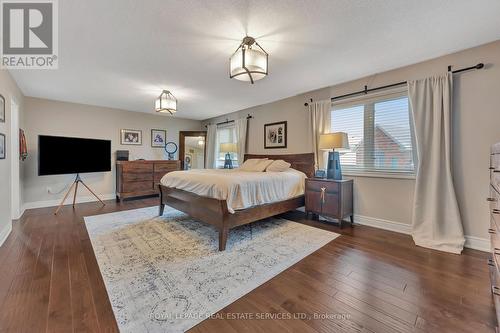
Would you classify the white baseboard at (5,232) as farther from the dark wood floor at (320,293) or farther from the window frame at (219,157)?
the window frame at (219,157)

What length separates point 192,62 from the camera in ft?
9.24

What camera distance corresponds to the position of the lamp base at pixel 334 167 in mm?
3412

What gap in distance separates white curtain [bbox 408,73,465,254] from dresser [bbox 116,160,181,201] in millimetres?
5394

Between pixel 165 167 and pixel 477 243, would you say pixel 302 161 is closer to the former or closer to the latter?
pixel 477 243

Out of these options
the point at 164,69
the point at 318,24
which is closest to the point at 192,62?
the point at 164,69

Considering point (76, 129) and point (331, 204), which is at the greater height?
point (76, 129)

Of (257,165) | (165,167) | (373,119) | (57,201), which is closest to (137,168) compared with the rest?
(165,167)

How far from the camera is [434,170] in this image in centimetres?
263

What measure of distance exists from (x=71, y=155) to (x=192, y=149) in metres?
3.04

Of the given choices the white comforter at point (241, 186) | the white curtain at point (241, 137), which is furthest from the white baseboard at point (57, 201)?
the white curtain at point (241, 137)

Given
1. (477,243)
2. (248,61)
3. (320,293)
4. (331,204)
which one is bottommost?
(320,293)

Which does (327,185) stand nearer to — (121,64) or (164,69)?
(164,69)

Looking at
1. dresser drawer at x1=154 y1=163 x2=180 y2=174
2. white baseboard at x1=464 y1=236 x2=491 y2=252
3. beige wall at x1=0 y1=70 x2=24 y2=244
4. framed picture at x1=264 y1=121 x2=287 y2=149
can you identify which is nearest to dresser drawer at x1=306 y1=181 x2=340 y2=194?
framed picture at x1=264 y1=121 x2=287 y2=149

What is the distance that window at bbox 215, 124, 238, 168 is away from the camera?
5.91m
